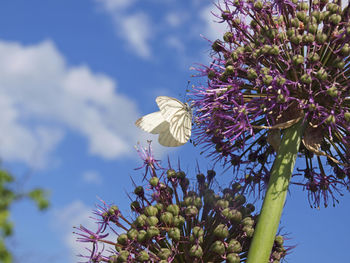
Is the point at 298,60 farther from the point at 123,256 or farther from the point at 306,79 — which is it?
the point at 123,256

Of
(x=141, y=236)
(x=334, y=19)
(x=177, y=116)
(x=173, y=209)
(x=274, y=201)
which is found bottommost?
(x=141, y=236)

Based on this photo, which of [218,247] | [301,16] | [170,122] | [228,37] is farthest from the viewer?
[170,122]

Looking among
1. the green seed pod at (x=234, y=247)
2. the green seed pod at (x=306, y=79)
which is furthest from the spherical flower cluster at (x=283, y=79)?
the green seed pod at (x=234, y=247)

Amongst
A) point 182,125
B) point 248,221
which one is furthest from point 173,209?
point 182,125

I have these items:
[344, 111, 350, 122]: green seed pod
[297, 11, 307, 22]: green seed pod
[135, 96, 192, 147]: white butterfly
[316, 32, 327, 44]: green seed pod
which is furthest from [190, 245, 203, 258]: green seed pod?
[297, 11, 307, 22]: green seed pod

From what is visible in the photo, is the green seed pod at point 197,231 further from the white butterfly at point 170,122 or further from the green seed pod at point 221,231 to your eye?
the white butterfly at point 170,122
